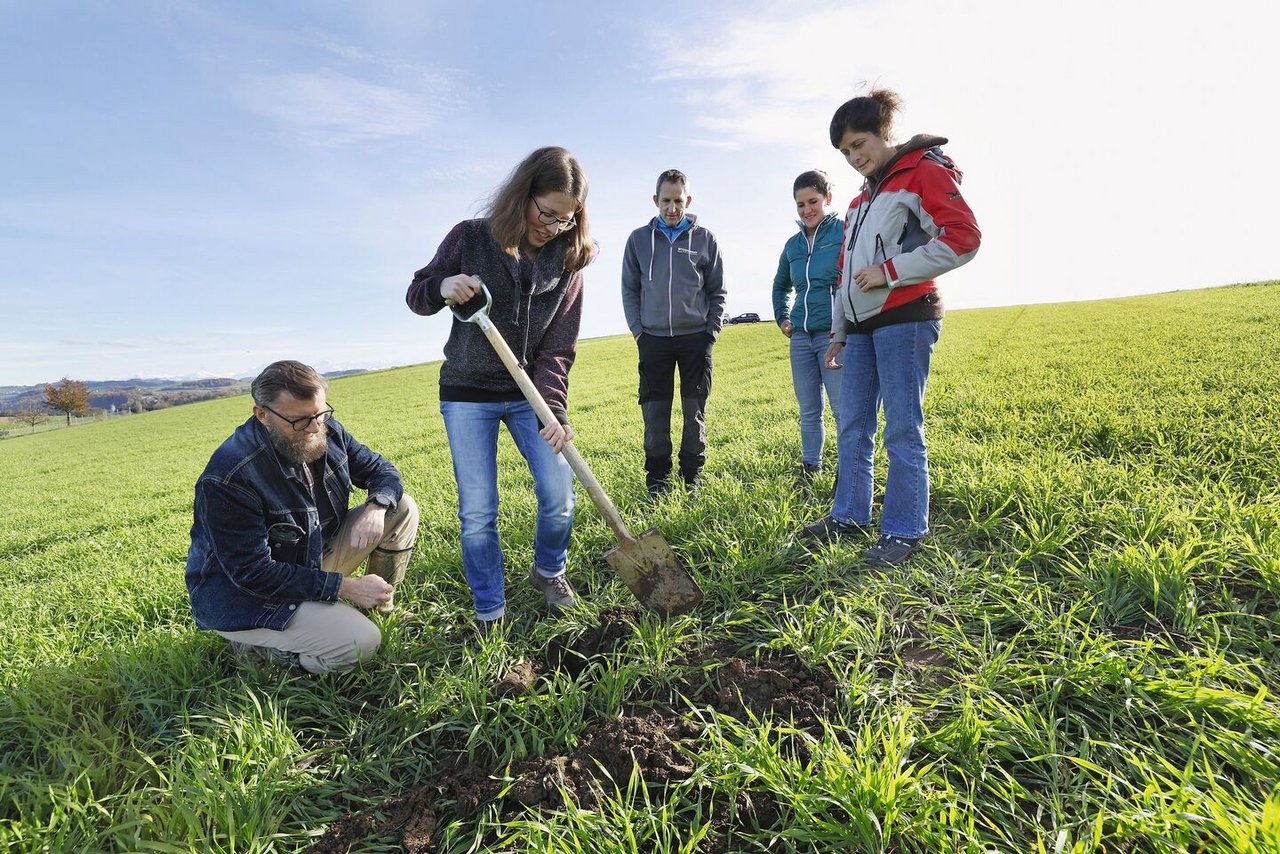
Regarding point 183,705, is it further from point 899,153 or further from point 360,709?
point 899,153

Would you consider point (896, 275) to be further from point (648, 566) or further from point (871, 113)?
point (648, 566)

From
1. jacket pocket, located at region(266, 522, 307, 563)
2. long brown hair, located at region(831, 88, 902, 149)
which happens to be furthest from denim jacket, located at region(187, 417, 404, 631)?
long brown hair, located at region(831, 88, 902, 149)

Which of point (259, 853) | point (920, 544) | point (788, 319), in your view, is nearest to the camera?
point (259, 853)

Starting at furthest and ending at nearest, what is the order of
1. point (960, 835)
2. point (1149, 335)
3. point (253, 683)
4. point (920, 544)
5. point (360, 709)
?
1. point (1149, 335)
2. point (920, 544)
3. point (253, 683)
4. point (360, 709)
5. point (960, 835)

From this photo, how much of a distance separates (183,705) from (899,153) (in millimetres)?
4015

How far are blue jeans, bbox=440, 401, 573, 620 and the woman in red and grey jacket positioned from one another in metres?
1.69

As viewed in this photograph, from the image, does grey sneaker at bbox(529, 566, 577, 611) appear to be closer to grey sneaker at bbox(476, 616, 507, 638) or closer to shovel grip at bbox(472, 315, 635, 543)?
grey sneaker at bbox(476, 616, 507, 638)

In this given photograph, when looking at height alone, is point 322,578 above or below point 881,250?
below

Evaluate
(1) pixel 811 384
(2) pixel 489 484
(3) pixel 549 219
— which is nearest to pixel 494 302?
(3) pixel 549 219

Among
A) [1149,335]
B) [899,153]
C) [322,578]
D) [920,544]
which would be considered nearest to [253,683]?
[322,578]

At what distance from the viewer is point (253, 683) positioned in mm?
2611

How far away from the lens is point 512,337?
291 cm

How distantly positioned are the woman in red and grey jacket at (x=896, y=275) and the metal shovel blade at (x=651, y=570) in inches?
42.4

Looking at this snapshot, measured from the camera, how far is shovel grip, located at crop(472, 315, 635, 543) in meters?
2.65
